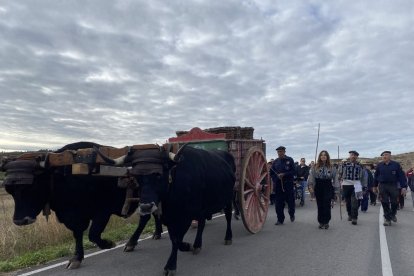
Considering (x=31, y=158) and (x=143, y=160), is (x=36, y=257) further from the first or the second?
(x=143, y=160)

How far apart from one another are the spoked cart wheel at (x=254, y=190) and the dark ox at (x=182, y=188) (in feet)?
4.15

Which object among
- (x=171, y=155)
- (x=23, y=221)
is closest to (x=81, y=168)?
(x=23, y=221)

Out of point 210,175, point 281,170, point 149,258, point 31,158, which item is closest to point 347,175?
point 281,170

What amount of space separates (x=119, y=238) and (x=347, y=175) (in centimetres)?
651

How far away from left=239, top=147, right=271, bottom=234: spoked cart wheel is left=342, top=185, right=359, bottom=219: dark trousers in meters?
2.60

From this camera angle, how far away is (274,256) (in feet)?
22.0

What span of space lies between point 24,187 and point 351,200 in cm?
872

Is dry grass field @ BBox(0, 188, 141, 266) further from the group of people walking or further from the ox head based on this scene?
the group of people walking

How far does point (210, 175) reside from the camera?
21.9 ft

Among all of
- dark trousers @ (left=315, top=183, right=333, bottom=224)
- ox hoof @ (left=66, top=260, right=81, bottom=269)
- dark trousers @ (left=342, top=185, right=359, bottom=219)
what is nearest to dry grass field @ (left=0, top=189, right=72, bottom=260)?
ox hoof @ (left=66, top=260, right=81, bottom=269)

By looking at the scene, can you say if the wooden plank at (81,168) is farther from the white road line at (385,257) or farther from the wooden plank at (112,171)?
the white road line at (385,257)

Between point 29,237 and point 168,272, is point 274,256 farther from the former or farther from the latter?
point 29,237

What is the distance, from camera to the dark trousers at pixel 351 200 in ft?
35.4

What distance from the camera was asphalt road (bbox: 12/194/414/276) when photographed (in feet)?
19.1
